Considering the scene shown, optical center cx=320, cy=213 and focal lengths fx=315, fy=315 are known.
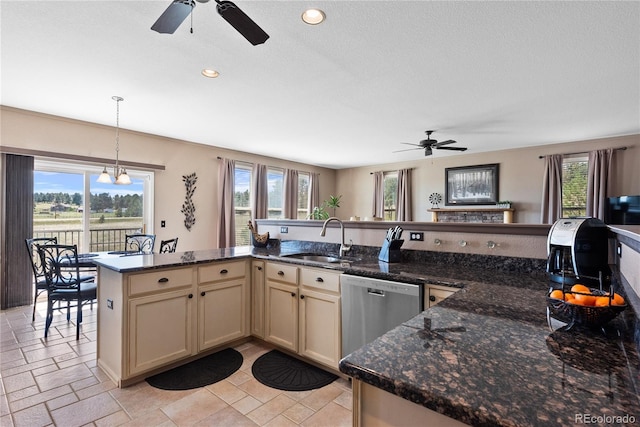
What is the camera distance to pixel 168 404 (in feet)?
6.77

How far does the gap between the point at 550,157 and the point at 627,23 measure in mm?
4270

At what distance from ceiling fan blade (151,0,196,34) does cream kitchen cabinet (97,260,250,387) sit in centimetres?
162

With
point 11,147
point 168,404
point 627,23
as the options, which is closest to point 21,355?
point 168,404

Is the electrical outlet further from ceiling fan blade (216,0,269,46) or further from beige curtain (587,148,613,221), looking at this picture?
beige curtain (587,148,613,221)

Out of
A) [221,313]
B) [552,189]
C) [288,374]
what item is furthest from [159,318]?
[552,189]

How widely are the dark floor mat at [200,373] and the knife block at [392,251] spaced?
4.93 feet

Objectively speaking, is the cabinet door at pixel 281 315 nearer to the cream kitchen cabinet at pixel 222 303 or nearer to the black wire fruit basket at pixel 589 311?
the cream kitchen cabinet at pixel 222 303

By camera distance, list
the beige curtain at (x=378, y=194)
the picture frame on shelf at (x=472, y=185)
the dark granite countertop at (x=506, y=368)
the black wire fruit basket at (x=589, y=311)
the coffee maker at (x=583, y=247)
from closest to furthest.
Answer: the dark granite countertop at (x=506, y=368) < the black wire fruit basket at (x=589, y=311) < the coffee maker at (x=583, y=247) < the picture frame on shelf at (x=472, y=185) < the beige curtain at (x=378, y=194)

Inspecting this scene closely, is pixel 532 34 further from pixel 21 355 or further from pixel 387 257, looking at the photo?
pixel 21 355

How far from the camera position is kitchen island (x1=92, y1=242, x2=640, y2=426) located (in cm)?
61

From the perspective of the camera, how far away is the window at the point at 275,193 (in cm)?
734

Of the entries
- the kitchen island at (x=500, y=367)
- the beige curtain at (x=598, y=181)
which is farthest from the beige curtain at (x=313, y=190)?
the kitchen island at (x=500, y=367)

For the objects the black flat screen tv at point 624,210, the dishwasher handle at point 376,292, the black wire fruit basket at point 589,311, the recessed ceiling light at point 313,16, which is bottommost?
the dishwasher handle at point 376,292

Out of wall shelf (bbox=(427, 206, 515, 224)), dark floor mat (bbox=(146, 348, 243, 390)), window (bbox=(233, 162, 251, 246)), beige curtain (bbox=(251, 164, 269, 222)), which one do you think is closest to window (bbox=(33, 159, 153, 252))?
window (bbox=(233, 162, 251, 246))
